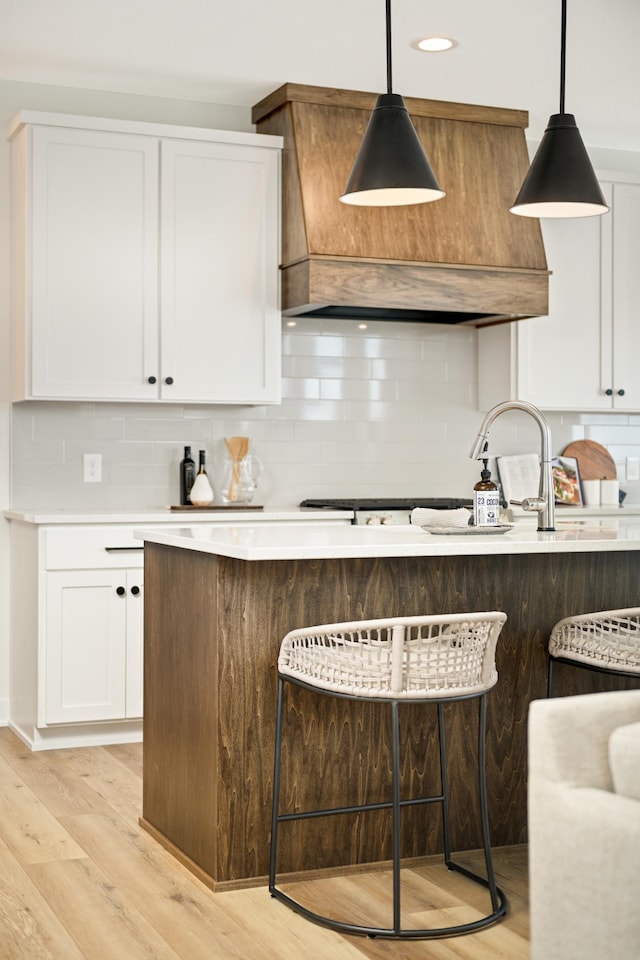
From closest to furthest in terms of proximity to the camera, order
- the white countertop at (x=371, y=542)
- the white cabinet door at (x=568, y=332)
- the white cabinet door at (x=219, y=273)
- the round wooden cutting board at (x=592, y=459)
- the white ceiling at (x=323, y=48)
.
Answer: the white countertop at (x=371, y=542), the white ceiling at (x=323, y=48), the white cabinet door at (x=219, y=273), the white cabinet door at (x=568, y=332), the round wooden cutting board at (x=592, y=459)

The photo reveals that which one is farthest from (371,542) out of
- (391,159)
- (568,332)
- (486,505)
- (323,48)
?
(568,332)

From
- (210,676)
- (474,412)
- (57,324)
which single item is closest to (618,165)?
(474,412)

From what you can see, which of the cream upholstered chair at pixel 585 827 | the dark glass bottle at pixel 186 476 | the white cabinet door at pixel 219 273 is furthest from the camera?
the dark glass bottle at pixel 186 476

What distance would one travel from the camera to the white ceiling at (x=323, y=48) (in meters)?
4.04

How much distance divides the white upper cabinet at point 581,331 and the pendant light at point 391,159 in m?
2.39

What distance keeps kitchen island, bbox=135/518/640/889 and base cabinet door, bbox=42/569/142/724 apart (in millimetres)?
1105

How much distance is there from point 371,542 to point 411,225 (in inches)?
94.8

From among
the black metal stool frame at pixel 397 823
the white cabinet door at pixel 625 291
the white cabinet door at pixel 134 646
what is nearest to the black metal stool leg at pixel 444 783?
the black metal stool frame at pixel 397 823

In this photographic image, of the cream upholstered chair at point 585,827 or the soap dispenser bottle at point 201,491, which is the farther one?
the soap dispenser bottle at point 201,491

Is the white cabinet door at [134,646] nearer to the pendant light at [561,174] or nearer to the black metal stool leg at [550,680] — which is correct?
the black metal stool leg at [550,680]

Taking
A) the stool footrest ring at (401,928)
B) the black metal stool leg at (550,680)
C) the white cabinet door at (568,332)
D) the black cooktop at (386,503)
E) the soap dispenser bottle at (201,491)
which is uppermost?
the white cabinet door at (568,332)

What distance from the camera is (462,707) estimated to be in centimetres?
322

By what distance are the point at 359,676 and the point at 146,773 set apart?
1.12m

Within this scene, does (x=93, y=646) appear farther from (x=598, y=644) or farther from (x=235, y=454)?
(x=598, y=644)
